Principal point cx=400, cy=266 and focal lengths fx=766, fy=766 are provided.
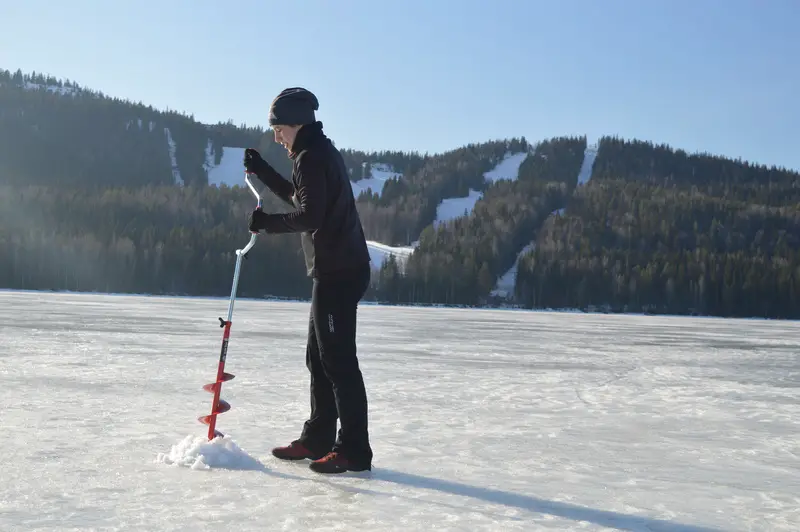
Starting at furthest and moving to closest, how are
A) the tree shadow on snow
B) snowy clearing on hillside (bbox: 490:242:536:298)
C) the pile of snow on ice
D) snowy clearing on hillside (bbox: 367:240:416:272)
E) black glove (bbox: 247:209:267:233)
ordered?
snowy clearing on hillside (bbox: 367:240:416:272) → snowy clearing on hillside (bbox: 490:242:536:298) → black glove (bbox: 247:209:267:233) → the pile of snow on ice → the tree shadow on snow

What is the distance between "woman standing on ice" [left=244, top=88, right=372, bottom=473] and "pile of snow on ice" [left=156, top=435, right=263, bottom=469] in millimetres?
238

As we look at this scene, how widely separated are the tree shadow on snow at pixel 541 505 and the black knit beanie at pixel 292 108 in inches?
71.8

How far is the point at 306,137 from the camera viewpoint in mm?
3951

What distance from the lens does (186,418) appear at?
5.04m

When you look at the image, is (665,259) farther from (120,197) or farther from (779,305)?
→ (120,197)

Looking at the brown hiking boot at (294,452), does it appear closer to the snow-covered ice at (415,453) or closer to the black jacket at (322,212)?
the snow-covered ice at (415,453)

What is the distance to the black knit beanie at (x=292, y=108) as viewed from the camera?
154 inches

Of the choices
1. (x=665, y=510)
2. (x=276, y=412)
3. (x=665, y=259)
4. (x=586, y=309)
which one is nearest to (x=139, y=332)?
(x=276, y=412)

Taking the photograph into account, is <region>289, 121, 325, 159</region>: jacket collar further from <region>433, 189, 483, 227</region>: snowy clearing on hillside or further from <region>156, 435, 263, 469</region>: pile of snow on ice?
<region>433, 189, 483, 227</region>: snowy clearing on hillside

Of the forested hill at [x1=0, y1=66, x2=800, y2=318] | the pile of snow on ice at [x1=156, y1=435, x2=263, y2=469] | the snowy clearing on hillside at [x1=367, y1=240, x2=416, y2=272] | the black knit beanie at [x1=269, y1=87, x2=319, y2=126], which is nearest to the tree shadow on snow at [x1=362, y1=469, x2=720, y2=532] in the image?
the pile of snow on ice at [x1=156, y1=435, x2=263, y2=469]

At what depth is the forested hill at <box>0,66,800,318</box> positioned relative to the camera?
8719cm

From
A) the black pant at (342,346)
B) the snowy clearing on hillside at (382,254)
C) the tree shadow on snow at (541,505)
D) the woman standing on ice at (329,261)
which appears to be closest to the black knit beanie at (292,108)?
the woman standing on ice at (329,261)

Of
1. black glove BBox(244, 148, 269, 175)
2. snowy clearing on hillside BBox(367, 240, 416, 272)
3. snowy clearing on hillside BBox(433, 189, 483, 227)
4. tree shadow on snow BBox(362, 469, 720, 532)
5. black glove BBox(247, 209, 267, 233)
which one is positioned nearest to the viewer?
tree shadow on snow BBox(362, 469, 720, 532)

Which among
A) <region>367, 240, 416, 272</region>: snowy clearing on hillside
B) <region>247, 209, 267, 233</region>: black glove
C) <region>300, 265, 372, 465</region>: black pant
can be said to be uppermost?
<region>367, 240, 416, 272</region>: snowy clearing on hillside
